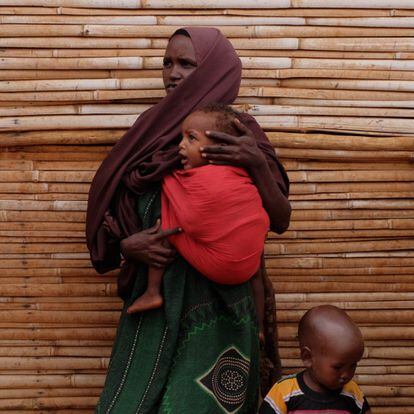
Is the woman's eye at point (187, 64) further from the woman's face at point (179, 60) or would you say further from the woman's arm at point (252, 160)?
the woman's arm at point (252, 160)

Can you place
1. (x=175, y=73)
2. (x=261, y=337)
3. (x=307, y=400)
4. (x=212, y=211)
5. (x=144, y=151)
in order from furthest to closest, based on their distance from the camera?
(x=261, y=337), (x=175, y=73), (x=144, y=151), (x=307, y=400), (x=212, y=211)

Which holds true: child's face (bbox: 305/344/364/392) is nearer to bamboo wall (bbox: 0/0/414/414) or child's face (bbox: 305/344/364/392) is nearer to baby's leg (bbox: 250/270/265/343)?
baby's leg (bbox: 250/270/265/343)

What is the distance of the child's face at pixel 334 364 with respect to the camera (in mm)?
2969

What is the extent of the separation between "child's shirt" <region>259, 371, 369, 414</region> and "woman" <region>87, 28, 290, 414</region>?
5.7 inches

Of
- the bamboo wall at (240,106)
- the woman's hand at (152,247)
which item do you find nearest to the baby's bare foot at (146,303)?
the woman's hand at (152,247)

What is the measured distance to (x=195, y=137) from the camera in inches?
118

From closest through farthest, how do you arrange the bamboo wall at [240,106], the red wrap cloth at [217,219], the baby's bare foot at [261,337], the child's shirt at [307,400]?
the red wrap cloth at [217,219], the child's shirt at [307,400], the baby's bare foot at [261,337], the bamboo wall at [240,106]

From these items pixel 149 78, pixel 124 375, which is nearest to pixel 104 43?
pixel 149 78

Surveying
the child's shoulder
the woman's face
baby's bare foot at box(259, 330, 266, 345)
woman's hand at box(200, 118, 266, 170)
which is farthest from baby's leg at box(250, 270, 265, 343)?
the woman's face

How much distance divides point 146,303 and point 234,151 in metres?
0.65

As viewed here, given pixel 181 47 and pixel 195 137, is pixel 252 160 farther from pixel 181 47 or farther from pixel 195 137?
pixel 181 47

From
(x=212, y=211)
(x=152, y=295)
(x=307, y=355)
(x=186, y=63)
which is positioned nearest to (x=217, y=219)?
(x=212, y=211)

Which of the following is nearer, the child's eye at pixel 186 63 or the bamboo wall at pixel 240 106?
the child's eye at pixel 186 63

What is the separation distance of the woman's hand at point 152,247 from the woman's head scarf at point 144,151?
89mm
